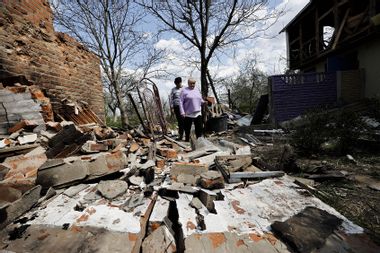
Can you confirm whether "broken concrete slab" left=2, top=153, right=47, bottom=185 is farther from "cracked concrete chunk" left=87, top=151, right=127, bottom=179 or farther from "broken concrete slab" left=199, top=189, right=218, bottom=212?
"broken concrete slab" left=199, top=189, right=218, bottom=212

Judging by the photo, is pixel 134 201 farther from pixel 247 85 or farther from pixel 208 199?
pixel 247 85

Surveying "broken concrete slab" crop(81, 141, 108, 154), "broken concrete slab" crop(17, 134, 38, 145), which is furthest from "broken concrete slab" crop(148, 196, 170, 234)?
"broken concrete slab" crop(17, 134, 38, 145)

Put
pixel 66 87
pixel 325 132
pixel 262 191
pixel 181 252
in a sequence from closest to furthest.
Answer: pixel 181 252 → pixel 262 191 → pixel 325 132 → pixel 66 87

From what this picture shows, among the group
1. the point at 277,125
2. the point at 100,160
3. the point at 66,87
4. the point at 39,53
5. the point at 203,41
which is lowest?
the point at 277,125

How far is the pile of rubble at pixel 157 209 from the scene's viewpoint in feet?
4.69

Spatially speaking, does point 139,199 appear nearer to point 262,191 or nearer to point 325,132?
point 262,191

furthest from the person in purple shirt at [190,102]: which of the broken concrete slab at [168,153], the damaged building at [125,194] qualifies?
the broken concrete slab at [168,153]

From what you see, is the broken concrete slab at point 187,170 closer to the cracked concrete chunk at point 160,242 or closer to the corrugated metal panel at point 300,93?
the cracked concrete chunk at point 160,242

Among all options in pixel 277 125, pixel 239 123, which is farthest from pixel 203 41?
pixel 277 125

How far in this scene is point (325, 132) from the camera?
4.34m

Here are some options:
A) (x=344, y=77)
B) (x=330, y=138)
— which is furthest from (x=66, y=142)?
(x=344, y=77)

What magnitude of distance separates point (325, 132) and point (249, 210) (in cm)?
335

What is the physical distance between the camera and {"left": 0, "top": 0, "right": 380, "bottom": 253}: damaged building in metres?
1.45

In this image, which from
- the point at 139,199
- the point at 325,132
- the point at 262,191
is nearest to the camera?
the point at 139,199
